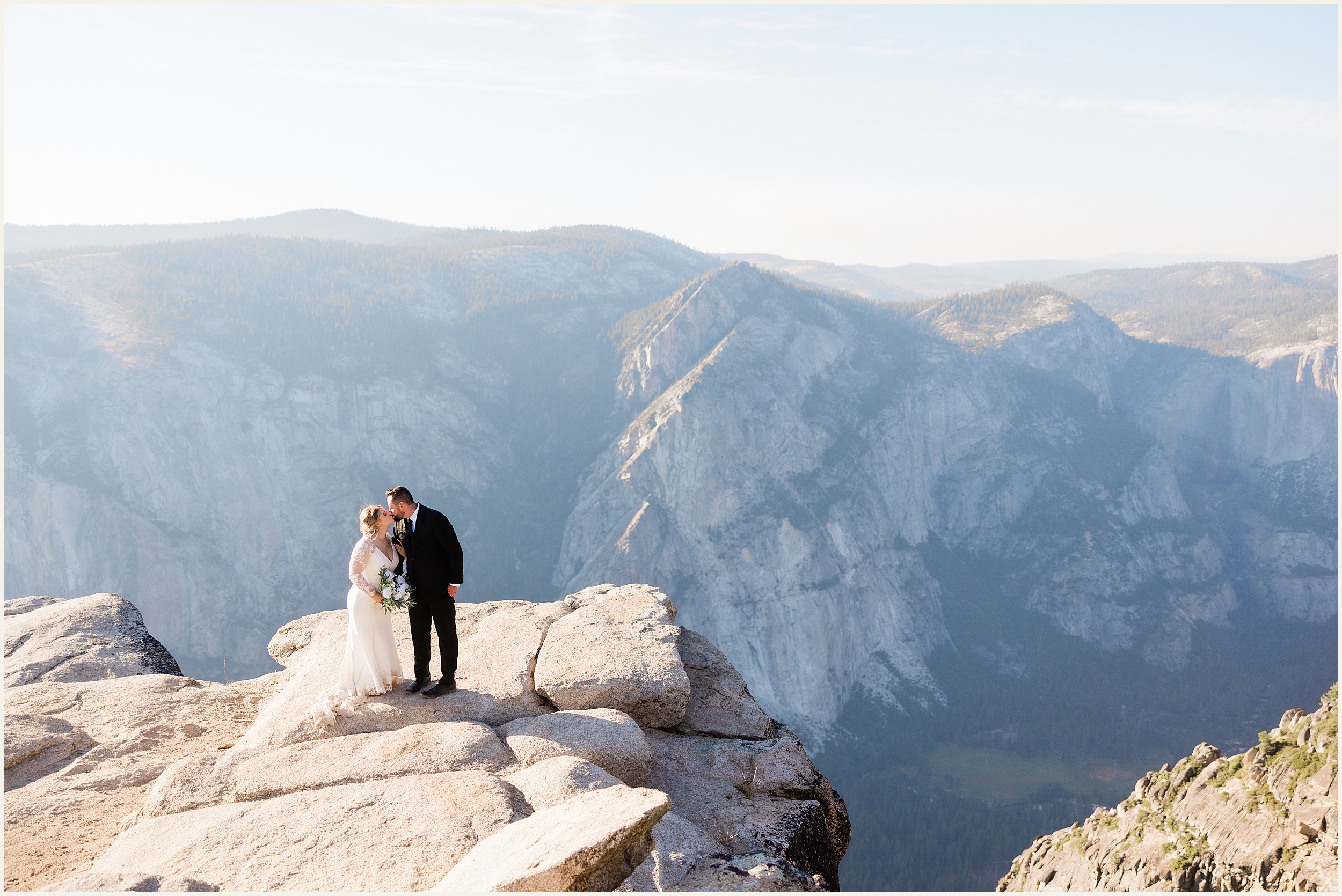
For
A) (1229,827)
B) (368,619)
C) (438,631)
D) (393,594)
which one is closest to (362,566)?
(393,594)

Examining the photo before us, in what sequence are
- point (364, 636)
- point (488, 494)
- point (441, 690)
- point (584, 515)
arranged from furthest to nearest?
point (488, 494) < point (584, 515) < point (441, 690) < point (364, 636)

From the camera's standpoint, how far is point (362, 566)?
13508 mm

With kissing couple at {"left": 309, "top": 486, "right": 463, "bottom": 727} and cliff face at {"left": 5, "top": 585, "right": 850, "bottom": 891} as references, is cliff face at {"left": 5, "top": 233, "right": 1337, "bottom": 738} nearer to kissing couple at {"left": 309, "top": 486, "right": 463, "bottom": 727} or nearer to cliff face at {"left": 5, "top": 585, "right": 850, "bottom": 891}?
cliff face at {"left": 5, "top": 585, "right": 850, "bottom": 891}

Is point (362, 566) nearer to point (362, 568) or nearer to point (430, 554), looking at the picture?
point (362, 568)

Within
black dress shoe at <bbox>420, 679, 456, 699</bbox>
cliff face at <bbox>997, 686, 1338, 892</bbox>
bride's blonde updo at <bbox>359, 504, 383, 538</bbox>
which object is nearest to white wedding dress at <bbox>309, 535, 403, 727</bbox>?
bride's blonde updo at <bbox>359, 504, 383, 538</bbox>

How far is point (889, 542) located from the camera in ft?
627

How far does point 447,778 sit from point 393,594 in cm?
402

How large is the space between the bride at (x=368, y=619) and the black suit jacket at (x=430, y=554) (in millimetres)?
355

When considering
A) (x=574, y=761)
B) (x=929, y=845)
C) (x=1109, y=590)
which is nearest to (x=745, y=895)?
(x=574, y=761)

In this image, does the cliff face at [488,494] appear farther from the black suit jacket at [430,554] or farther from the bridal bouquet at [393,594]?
the black suit jacket at [430,554]

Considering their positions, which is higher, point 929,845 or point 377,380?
point 377,380

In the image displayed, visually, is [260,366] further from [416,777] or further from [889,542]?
[416,777]

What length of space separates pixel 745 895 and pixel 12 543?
158302 mm

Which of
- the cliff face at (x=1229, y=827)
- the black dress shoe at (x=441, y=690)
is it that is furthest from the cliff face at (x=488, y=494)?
the black dress shoe at (x=441, y=690)
